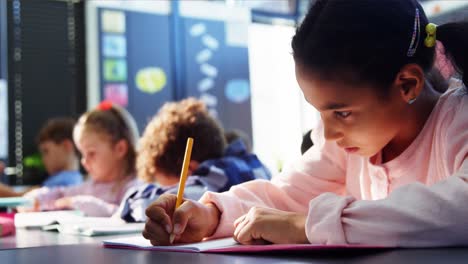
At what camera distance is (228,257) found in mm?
651

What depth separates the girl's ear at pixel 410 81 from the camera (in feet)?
2.71

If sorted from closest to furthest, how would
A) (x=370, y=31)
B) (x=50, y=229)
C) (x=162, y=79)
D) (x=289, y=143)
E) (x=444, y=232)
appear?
(x=444, y=232) → (x=370, y=31) → (x=50, y=229) → (x=162, y=79) → (x=289, y=143)

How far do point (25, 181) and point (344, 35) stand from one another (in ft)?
10.8

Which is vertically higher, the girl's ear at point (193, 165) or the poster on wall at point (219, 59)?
the poster on wall at point (219, 59)

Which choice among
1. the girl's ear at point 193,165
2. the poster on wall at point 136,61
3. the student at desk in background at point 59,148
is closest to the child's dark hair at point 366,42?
the girl's ear at point 193,165

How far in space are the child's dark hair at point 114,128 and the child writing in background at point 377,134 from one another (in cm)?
141

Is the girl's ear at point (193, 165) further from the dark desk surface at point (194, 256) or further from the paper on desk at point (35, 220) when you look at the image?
the dark desk surface at point (194, 256)

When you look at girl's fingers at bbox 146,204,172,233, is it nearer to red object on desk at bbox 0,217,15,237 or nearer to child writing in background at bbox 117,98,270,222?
red object on desk at bbox 0,217,15,237

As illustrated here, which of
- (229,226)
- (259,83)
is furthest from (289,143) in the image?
(229,226)

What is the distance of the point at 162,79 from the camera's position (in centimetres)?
413

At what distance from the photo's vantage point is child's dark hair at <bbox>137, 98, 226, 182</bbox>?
65.4 inches

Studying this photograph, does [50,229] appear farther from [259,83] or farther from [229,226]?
[259,83]

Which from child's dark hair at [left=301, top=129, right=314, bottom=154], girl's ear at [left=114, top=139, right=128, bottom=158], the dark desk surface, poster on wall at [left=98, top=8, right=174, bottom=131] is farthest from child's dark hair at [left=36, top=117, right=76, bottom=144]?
the dark desk surface

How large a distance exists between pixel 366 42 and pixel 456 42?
14cm
